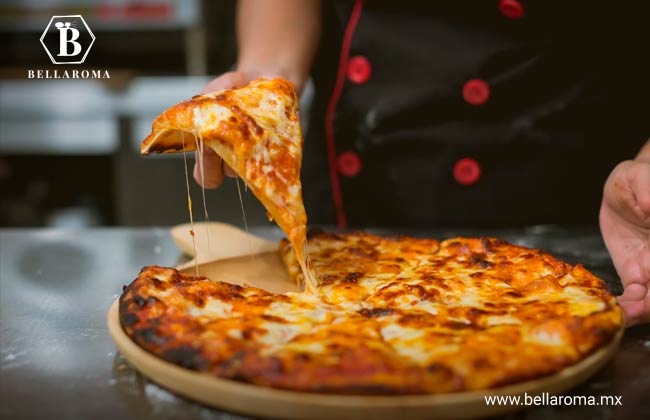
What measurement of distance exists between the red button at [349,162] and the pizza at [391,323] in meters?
0.62

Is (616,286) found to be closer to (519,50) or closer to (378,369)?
(519,50)

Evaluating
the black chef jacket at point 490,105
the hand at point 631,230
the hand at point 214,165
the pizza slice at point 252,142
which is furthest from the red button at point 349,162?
the hand at point 631,230

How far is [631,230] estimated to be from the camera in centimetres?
176

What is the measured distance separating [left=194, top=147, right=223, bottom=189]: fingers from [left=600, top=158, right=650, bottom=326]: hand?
0.95m

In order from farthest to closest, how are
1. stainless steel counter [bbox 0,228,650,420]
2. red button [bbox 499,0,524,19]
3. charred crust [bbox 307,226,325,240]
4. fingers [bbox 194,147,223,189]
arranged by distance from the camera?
1. red button [bbox 499,0,524,19]
2. charred crust [bbox 307,226,325,240]
3. fingers [bbox 194,147,223,189]
4. stainless steel counter [bbox 0,228,650,420]

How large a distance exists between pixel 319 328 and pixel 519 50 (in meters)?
1.29

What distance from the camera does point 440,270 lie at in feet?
5.68

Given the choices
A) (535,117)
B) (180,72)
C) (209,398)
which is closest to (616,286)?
(535,117)

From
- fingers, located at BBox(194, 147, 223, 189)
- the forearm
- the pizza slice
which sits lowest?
fingers, located at BBox(194, 147, 223, 189)

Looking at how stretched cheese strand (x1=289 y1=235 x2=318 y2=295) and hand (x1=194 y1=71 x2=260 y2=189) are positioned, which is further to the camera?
hand (x1=194 y1=71 x2=260 y2=189)

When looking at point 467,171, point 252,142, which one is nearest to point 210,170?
point 252,142

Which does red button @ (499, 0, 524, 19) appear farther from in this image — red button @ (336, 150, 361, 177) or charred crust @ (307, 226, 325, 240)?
charred crust @ (307, 226, 325, 240)

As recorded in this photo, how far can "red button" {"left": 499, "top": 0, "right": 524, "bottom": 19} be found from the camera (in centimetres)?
221

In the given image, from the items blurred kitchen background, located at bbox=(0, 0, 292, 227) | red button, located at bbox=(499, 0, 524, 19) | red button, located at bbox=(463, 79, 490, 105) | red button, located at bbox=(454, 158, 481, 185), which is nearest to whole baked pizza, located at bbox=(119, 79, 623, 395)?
red button, located at bbox=(454, 158, 481, 185)
